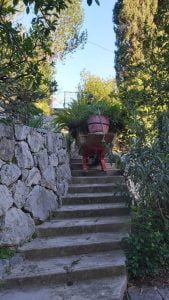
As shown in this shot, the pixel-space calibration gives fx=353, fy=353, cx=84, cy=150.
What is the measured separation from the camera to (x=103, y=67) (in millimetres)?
11766

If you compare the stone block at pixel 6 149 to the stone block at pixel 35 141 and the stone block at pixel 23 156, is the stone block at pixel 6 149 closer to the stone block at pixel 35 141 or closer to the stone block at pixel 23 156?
the stone block at pixel 23 156

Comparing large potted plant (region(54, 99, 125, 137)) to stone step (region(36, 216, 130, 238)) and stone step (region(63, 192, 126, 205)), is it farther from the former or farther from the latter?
stone step (region(36, 216, 130, 238))

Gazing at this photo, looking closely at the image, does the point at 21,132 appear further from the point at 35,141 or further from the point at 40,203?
the point at 40,203

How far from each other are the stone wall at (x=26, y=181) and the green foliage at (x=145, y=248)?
1.12 m

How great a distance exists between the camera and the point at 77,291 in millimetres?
3004

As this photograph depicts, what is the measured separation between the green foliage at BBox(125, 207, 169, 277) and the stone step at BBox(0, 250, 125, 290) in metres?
0.13

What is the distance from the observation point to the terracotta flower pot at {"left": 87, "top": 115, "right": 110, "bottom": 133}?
17.7ft

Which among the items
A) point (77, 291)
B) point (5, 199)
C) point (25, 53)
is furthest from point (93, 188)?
point (25, 53)

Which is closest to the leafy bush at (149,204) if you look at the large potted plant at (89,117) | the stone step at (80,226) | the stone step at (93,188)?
the stone step at (80,226)

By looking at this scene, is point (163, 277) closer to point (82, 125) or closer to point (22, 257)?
point (22, 257)

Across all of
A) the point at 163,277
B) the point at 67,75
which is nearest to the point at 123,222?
the point at 163,277

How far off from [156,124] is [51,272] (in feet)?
6.88

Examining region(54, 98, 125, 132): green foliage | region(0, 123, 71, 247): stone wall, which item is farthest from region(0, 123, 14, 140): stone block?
region(54, 98, 125, 132): green foliage

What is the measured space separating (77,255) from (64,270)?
0.40 metres
